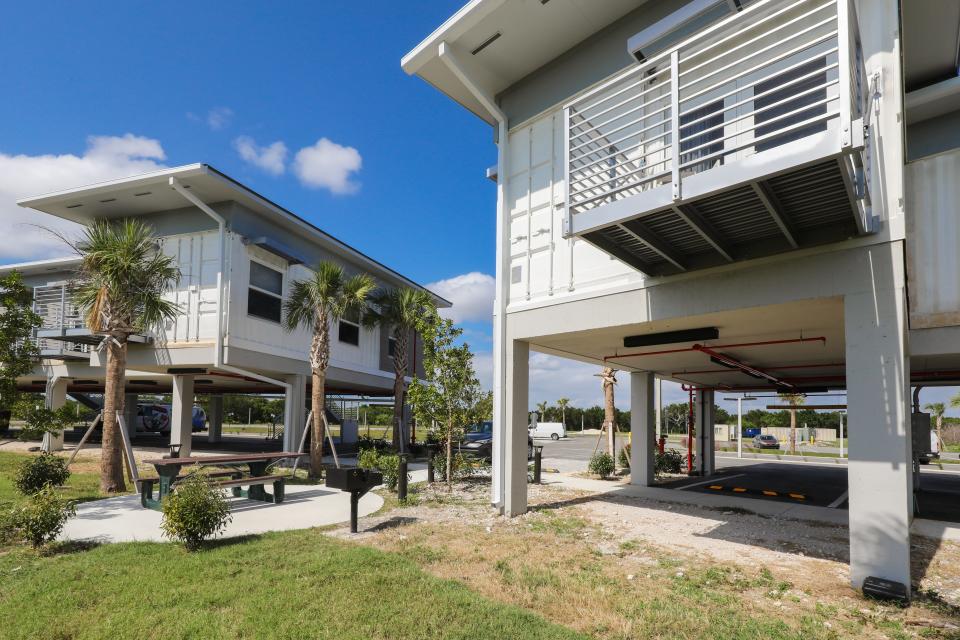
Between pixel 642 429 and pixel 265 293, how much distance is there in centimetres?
1239

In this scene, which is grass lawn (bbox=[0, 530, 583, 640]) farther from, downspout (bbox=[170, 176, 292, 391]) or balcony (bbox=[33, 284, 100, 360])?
balcony (bbox=[33, 284, 100, 360])

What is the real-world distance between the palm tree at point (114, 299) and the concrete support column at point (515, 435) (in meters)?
7.99

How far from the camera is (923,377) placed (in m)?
11.6

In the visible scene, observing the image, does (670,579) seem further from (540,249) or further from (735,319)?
(540,249)

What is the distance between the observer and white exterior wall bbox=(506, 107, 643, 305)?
9.06m

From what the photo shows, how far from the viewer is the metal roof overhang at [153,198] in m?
15.3

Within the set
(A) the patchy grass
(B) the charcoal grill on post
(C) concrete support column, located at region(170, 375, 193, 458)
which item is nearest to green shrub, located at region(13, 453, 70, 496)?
(A) the patchy grass

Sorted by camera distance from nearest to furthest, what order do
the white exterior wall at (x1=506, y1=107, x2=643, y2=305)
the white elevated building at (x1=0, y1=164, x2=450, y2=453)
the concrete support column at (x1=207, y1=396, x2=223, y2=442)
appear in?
the white exterior wall at (x1=506, y1=107, x2=643, y2=305) < the white elevated building at (x1=0, y1=164, x2=450, y2=453) < the concrete support column at (x1=207, y1=396, x2=223, y2=442)

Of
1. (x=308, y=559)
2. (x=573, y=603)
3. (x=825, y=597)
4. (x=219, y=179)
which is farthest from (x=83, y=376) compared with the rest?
(x=825, y=597)

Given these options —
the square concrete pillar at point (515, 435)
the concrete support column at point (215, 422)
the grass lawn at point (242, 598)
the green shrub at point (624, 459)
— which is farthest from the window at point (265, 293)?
the concrete support column at point (215, 422)

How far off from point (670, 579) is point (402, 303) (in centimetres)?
1641

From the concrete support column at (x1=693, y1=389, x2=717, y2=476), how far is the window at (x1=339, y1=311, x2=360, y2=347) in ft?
42.1

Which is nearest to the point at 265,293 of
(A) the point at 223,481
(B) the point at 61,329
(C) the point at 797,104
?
(B) the point at 61,329

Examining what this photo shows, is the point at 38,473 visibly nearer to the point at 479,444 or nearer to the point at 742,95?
the point at 742,95
